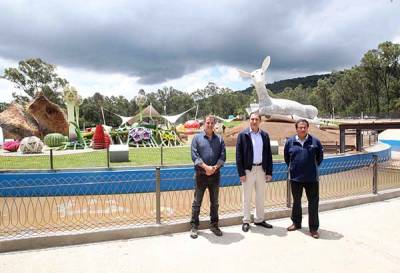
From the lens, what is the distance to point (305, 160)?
531 centimetres

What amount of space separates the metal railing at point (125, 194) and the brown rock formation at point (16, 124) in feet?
67.9

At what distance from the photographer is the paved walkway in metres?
4.14

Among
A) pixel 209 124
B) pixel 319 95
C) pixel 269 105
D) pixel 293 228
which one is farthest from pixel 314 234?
pixel 319 95

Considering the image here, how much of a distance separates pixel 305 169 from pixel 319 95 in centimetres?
8099

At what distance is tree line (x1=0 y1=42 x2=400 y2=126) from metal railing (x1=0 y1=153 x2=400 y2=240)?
40.8 meters

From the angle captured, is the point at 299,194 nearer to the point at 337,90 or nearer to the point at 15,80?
the point at 15,80

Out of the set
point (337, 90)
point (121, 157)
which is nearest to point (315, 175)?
point (121, 157)

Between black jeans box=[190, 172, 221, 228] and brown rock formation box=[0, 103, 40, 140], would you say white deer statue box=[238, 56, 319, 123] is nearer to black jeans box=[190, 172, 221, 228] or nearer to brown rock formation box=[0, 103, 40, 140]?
brown rock formation box=[0, 103, 40, 140]

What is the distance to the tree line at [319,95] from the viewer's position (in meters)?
57.3

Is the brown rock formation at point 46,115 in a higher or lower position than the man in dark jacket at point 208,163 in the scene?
higher

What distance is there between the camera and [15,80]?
5656 centimetres

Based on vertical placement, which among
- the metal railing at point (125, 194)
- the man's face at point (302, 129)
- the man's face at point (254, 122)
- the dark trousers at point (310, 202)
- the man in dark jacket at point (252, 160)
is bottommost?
the metal railing at point (125, 194)

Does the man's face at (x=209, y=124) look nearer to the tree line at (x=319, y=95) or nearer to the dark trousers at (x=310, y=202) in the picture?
the dark trousers at (x=310, y=202)

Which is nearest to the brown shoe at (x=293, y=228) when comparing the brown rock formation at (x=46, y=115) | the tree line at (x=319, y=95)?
the brown rock formation at (x=46, y=115)
